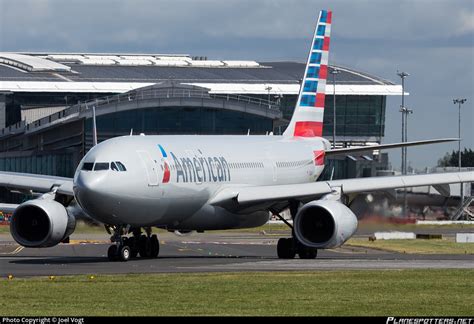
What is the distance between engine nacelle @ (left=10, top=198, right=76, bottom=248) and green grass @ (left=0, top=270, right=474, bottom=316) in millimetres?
9658

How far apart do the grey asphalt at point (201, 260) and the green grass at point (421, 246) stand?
72.7 inches

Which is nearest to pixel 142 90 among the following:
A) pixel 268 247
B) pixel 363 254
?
pixel 268 247

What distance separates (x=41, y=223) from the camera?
148 feet

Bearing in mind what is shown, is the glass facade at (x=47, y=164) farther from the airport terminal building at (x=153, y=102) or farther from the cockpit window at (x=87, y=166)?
the cockpit window at (x=87, y=166)

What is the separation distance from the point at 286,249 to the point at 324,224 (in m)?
2.40

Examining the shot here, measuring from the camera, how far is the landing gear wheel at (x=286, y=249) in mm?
46906

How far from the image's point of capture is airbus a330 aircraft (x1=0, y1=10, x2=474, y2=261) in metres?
42.3

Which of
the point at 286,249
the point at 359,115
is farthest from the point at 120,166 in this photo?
the point at 359,115

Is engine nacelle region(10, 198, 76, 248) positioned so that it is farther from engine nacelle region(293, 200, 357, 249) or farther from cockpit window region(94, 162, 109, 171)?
engine nacelle region(293, 200, 357, 249)

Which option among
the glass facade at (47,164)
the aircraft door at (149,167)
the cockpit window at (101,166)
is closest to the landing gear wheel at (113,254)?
the aircraft door at (149,167)

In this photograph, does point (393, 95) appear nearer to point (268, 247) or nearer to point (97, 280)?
point (268, 247)

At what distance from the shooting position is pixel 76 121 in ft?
313

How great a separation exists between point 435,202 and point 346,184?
1158 inches

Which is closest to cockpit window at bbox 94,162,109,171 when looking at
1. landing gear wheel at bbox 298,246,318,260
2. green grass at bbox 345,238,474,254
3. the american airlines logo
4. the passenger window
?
the passenger window
